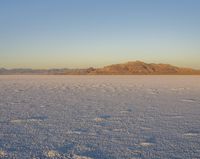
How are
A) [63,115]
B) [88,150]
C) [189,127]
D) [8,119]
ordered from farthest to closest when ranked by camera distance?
1. [63,115]
2. [8,119]
3. [189,127]
4. [88,150]

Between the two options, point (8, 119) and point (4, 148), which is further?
Answer: point (8, 119)

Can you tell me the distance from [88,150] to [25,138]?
99cm

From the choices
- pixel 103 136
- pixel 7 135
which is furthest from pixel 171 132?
pixel 7 135

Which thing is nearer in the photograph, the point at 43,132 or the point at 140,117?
the point at 43,132

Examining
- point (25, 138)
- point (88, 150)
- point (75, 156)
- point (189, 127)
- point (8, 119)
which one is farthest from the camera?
point (8, 119)

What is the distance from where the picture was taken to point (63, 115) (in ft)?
20.2

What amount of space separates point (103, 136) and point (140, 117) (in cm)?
180

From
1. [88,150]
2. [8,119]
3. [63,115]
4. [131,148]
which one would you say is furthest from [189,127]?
[8,119]

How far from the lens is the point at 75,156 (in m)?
3.30

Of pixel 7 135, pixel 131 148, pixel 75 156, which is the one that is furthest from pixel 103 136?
pixel 7 135

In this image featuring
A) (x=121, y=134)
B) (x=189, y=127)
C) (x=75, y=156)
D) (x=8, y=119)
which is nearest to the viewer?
(x=75, y=156)

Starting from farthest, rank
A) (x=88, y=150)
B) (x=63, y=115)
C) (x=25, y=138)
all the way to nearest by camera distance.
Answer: (x=63, y=115), (x=25, y=138), (x=88, y=150)

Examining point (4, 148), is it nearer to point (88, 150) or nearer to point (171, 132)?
point (88, 150)

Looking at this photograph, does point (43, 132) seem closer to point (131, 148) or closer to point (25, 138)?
point (25, 138)
